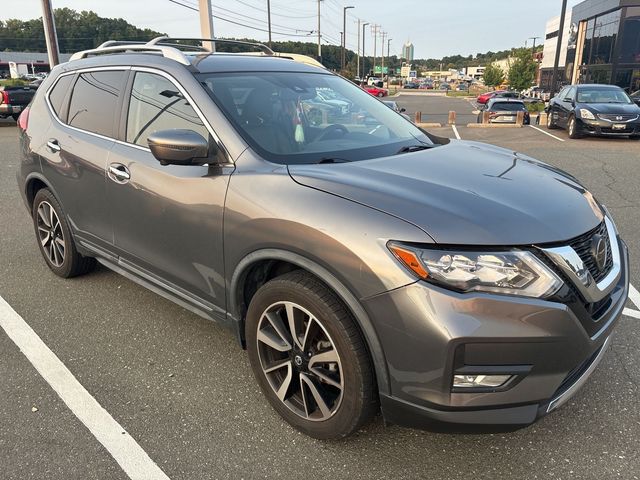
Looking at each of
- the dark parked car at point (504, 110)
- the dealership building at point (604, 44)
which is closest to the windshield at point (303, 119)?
the dark parked car at point (504, 110)

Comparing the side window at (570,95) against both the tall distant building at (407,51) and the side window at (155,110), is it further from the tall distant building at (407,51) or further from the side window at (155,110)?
the tall distant building at (407,51)

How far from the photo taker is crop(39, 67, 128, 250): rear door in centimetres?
344

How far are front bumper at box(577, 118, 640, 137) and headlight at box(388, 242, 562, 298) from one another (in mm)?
13254

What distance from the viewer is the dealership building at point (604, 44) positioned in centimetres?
4012

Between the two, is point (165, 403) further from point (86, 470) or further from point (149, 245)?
point (149, 245)

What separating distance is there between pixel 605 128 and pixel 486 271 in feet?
44.1

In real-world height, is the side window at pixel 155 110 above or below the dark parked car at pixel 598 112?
above

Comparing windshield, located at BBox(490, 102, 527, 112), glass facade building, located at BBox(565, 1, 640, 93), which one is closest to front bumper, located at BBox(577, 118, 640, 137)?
windshield, located at BBox(490, 102, 527, 112)

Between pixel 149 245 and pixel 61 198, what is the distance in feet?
4.32

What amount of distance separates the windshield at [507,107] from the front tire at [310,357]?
18.8 metres

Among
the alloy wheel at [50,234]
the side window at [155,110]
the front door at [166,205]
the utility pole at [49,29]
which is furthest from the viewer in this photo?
the utility pole at [49,29]

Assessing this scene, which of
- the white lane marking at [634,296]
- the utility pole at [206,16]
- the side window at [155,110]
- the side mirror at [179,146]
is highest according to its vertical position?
the utility pole at [206,16]

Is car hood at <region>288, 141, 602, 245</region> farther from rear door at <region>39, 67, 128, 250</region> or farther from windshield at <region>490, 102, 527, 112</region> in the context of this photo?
windshield at <region>490, 102, 527, 112</region>

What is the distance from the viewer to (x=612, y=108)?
13.4 meters
